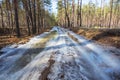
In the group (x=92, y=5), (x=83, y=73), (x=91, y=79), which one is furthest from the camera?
(x=92, y=5)

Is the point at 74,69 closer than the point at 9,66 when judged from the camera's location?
Yes

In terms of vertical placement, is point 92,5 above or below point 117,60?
above

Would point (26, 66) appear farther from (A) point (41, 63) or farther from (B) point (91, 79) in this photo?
(B) point (91, 79)

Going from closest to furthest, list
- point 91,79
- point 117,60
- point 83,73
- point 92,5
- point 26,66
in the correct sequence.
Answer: point 91,79
point 83,73
point 26,66
point 117,60
point 92,5

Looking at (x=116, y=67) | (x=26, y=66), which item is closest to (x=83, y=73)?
(x=116, y=67)

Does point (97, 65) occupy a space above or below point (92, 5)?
below

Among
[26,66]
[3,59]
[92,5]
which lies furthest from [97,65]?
[92,5]

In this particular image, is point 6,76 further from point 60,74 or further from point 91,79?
point 91,79

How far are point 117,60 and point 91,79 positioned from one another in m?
3.27

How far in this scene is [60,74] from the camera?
618 cm

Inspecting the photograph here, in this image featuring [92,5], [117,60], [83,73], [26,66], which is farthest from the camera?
[92,5]

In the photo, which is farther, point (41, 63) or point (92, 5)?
point (92, 5)

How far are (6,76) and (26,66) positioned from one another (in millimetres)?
1317

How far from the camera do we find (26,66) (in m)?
7.33
